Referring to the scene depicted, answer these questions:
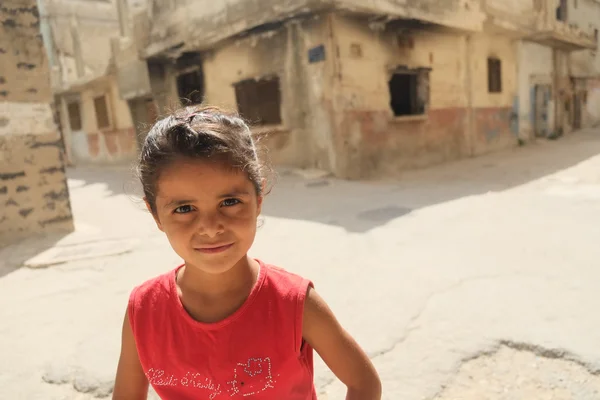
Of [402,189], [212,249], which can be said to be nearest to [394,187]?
[402,189]

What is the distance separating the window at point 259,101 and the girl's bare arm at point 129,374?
7.49 meters

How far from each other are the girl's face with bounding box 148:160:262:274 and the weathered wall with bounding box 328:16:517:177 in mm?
6222

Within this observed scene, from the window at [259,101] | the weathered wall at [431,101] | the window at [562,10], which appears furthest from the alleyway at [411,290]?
the window at [562,10]

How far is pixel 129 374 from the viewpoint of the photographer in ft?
3.81

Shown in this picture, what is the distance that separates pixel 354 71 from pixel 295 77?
1066 millimetres

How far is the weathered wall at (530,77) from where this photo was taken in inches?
453

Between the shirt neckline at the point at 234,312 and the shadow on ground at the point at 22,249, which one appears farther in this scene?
the shadow on ground at the point at 22,249

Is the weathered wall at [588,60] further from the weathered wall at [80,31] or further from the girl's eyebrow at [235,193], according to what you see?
the weathered wall at [80,31]

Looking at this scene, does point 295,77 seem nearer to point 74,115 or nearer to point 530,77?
point 530,77

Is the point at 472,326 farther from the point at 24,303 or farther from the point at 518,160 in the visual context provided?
the point at 518,160

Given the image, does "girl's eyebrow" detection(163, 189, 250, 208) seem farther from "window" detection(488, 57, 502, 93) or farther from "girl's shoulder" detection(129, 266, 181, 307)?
"window" detection(488, 57, 502, 93)

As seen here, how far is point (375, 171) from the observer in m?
7.75

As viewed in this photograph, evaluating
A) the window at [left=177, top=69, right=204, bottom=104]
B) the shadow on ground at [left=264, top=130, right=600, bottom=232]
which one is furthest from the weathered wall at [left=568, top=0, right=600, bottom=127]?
the window at [left=177, top=69, right=204, bottom=104]

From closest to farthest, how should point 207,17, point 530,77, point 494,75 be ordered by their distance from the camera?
point 207,17
point 494,75
point 530,77
